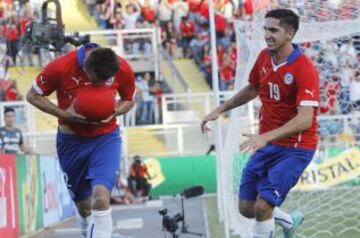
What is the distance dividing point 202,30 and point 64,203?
43.1 ft

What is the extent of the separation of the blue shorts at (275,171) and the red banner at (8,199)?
3.99m

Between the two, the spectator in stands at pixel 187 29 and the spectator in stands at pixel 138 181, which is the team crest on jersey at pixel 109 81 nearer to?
the spectator in stands at pixel 138 181

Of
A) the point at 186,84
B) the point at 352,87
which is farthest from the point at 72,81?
the point at 186,84

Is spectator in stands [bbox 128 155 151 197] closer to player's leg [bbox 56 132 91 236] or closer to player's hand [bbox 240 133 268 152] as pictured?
player's leg [bbox 56 132 91 236]

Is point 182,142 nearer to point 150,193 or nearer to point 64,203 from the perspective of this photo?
point 150,193

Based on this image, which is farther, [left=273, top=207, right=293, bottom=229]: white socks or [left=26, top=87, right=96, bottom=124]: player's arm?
[left=273, top=207, right=293, bottom=229]: white socks

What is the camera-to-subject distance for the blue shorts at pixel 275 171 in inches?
313

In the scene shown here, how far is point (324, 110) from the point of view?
731 inches

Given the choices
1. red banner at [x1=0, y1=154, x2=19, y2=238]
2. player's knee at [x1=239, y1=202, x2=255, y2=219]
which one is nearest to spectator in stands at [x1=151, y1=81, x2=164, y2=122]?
red banner at [x1=0, y1=154, x2=19, y2=238]

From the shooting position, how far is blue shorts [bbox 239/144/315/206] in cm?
794

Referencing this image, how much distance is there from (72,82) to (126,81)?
1.55ft

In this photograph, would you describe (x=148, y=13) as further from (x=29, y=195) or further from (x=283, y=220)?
(x=283, y=220)

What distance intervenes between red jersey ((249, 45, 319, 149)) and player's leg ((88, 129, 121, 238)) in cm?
129

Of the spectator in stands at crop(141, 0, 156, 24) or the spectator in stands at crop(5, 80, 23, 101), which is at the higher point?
the spectator in stands at crop(141, 0, 156, 24)
